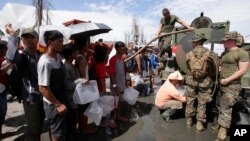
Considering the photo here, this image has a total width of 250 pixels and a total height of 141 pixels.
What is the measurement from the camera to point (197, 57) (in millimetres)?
4867

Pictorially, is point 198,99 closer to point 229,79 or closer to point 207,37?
point 229,79

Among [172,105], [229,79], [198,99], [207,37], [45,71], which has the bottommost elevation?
[172,105]

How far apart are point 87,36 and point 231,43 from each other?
8.52 ft

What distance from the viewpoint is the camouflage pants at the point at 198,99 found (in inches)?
194

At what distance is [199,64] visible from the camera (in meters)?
4.83

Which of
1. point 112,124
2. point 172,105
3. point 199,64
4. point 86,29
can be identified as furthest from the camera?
point 172,105

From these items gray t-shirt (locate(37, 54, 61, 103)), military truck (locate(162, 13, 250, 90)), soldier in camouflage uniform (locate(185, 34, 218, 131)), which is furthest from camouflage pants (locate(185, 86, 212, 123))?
gray t-shirt (locate(37, 54, 61, 103))

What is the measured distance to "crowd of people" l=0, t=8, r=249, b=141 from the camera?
324cm

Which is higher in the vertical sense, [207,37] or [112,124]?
[207,37]

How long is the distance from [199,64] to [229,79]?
2.16 ft

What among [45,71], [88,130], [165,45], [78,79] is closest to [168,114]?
[88,130]

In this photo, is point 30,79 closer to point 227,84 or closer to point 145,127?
point 145,127

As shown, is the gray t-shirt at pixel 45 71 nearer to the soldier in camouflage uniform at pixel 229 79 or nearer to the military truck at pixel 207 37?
the soldier in camouflage uniform at pixel 229 79

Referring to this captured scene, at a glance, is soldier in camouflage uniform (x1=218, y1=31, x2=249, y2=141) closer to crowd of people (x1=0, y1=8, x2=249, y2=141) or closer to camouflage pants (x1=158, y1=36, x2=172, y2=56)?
crowd of people (x1=0, y1=8, x2=249, y2=141)
